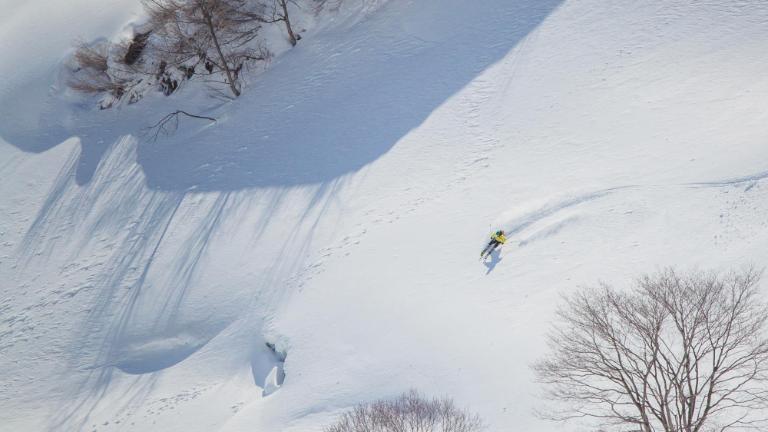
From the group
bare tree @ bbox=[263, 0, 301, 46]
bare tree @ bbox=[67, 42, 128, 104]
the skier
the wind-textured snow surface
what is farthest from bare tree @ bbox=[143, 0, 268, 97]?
the skier

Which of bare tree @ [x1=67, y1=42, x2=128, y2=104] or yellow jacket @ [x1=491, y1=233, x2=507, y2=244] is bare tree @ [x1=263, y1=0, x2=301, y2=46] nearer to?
bare tree @ [x1=67, y1=42, x2=128, y2=104]

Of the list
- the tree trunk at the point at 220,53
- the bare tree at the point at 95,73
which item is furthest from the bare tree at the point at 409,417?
the bare tree at the point at 95,73

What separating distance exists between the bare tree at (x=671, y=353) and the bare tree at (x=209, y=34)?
23834 millimetres

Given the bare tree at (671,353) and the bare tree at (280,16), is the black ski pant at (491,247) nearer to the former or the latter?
the bare tree at (671,353)

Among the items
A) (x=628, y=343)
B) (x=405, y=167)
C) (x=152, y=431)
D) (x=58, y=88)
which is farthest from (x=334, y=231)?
(x=58, y=88)

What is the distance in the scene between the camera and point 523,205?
994 inches

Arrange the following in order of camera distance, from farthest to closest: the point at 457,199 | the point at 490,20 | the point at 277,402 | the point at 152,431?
the point at 490,20, the point at 457,199, the point at 152,431, the point at 277,402

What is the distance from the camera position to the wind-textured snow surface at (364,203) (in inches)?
880

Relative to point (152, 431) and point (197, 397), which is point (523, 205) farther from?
point (152, 431)

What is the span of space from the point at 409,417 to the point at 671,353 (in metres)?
8.04

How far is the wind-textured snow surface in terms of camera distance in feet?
73.4

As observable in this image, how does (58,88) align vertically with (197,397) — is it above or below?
above

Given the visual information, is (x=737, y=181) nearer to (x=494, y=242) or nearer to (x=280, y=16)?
(x=494, y=242)

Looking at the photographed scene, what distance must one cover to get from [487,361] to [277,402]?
806 centimetres
